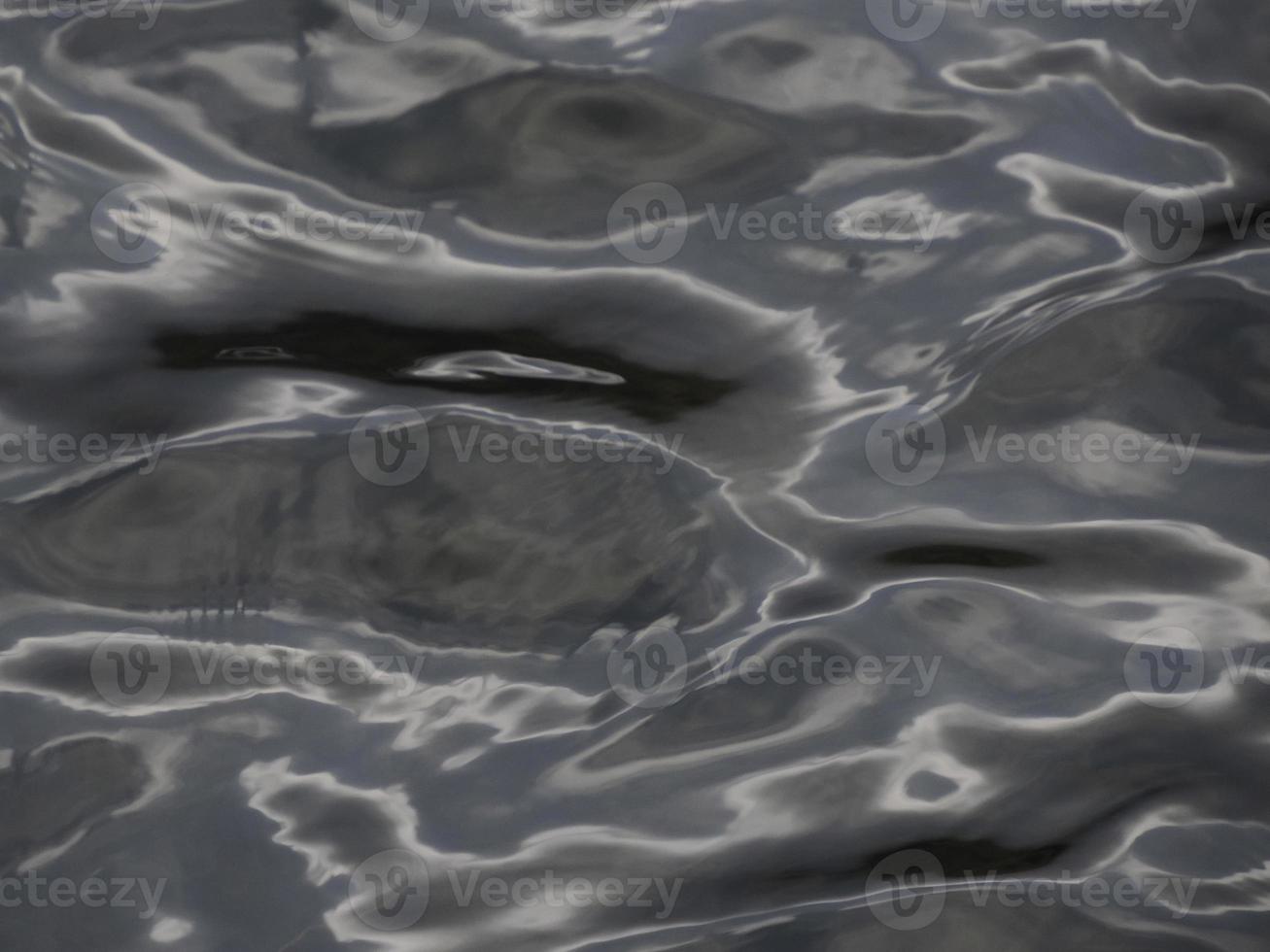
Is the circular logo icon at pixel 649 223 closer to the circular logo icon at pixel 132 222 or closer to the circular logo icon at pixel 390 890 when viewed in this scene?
the circular logo icon at pixel 132 222

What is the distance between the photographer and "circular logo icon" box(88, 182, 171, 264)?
123cm

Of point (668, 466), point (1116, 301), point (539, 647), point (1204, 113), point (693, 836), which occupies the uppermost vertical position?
point (1204, 113)

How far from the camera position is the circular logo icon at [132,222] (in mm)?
1231

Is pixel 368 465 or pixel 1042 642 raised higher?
pixel 368 465

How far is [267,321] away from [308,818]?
0.46m

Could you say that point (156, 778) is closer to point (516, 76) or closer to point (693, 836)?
point (693, 836)

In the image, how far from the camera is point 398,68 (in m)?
1.32

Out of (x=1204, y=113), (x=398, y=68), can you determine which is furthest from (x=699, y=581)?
(x=1204, y=113)

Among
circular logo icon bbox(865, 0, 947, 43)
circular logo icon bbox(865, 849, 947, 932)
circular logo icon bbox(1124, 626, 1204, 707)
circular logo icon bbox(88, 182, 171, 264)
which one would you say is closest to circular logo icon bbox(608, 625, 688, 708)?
circular logo icon bbox(865, 849, 947, 932)

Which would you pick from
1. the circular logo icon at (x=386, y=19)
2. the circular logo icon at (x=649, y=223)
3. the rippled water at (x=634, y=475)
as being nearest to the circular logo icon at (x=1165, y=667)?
the rippled water at (x=634, y=475)

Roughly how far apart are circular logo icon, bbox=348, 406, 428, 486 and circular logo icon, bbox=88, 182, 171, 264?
10.5 inches

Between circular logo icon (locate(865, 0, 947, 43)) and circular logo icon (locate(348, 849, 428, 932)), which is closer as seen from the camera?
circular logo icon (locate(348, 849, 428, 932))

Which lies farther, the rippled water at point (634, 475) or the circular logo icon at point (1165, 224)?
the circular logo icon at point (1165, 224)

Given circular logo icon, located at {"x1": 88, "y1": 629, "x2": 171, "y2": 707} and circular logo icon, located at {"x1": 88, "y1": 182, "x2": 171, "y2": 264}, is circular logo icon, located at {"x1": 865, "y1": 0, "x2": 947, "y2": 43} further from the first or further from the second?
circular logo icon, located at {"x1": 88, "y1": 629, "x2": 171, "y2": 707}
